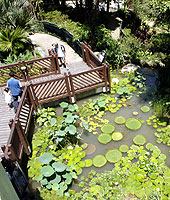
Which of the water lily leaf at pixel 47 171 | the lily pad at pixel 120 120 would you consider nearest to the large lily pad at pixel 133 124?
the lily pad at pixel 120 120

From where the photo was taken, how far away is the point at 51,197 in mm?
5875

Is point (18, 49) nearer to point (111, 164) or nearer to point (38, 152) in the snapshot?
point (38, 152)

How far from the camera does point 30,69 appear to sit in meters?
10.4

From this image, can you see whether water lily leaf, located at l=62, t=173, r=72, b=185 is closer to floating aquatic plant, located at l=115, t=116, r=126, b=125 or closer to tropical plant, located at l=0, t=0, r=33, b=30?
floating aquatic plant, located at l=115, t=116, r=126, b=125

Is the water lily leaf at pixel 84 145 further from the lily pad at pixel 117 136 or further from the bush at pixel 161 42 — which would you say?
the bush at pixel 161 42

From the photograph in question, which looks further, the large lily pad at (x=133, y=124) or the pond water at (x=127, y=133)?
the large lily pad at (x=133, y=124)

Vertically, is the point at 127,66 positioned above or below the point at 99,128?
above

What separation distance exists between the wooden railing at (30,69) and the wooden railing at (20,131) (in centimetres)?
203

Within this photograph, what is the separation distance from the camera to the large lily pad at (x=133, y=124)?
772cm

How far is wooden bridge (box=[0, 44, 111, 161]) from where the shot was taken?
661 centimetres

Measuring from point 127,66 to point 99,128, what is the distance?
4.50 metres

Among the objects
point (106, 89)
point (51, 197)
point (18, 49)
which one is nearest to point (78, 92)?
point (106, 89)

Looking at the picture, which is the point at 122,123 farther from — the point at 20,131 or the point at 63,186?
the point at 20,131

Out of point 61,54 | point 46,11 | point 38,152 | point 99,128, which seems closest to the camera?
point 38,152
